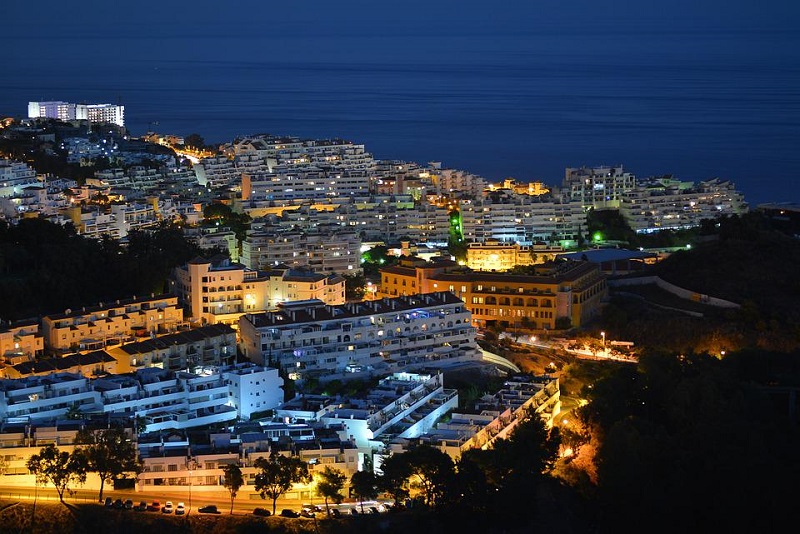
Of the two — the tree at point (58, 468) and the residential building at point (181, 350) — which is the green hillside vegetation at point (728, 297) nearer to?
the residential building at point (181, 350)

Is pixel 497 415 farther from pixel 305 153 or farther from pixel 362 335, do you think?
pixel 305 153

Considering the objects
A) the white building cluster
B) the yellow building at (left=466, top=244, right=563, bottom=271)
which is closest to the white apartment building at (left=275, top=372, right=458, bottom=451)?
the white building cluster

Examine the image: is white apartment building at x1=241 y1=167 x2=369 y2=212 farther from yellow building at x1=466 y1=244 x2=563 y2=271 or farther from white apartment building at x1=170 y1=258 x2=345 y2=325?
white apartment building at x1=170 y1=258 x2=345 y2=325

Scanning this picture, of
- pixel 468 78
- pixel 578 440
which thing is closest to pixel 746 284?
pixel 578 440

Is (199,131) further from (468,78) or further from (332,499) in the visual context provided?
(332,499)

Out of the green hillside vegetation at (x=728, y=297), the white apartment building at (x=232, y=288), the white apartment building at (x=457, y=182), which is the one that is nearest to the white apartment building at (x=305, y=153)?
the white apartment building at (x=457, y=182)

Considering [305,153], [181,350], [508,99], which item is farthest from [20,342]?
[508,99]
